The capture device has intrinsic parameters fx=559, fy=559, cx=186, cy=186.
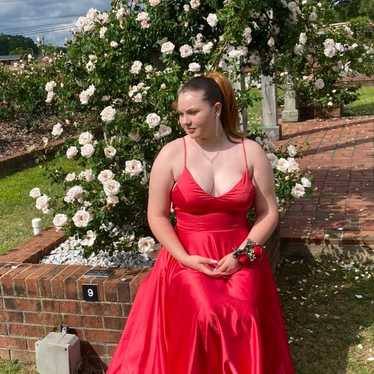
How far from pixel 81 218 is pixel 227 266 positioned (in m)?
0.93

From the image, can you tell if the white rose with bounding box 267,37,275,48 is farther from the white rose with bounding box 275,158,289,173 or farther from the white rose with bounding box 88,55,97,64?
the white rose with bounding box 88,55,97,64

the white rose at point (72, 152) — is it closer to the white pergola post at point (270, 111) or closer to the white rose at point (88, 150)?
the white rose at point (88, 150)

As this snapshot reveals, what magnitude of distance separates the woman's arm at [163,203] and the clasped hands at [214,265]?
2.0 inches

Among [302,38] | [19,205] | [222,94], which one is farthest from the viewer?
[19,205]

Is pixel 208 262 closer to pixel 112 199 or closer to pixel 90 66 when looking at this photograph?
pixel 112 199

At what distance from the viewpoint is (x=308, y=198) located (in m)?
5.96

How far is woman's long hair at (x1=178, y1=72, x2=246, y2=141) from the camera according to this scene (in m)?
2.54

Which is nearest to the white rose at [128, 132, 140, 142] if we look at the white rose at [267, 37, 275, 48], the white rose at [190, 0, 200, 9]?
the white rose at [190, 0, 200, 9]

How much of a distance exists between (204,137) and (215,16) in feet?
4.29

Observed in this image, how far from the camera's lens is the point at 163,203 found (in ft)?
8.87

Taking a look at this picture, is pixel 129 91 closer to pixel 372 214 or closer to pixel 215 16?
pixel 215 16

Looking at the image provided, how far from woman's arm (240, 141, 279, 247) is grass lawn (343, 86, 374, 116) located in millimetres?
11205

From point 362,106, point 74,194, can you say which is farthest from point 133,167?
point 362,106

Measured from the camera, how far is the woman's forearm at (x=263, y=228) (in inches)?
107
